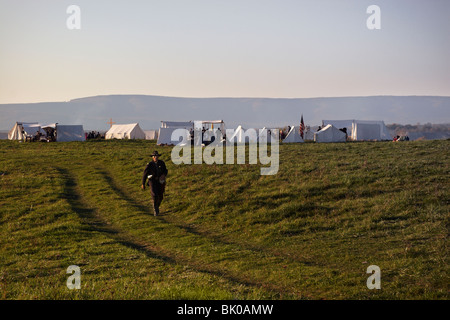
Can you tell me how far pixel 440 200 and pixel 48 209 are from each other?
646 inches

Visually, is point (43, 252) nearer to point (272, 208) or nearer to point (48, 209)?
point (48, 209)

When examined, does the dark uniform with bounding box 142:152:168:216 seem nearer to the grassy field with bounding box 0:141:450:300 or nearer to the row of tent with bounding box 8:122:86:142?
the grassy field with bounding box 0:141:450:300

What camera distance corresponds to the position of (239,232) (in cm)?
1634

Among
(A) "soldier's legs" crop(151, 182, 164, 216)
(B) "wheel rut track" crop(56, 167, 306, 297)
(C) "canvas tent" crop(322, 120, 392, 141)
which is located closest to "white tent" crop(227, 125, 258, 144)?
(C) "canvas tent" crop(322, 120, 392, 141)

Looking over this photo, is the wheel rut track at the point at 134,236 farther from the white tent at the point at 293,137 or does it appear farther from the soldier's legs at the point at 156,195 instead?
the white tent at the point at 293,137

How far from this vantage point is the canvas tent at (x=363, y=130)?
198ft

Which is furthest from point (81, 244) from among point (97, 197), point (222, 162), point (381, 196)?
point (222, 162)

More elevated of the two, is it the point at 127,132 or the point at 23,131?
the point at 127,132

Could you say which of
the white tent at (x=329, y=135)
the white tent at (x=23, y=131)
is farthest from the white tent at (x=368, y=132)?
the white tent at (x=23, y=131)

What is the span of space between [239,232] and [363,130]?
1904 inches

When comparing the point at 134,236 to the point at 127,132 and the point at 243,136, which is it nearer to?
the point at 243,136

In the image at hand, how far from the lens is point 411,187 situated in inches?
772

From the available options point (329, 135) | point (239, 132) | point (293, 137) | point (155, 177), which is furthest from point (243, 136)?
point (155, 177)

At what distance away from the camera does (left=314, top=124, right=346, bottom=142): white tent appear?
2084 inches
